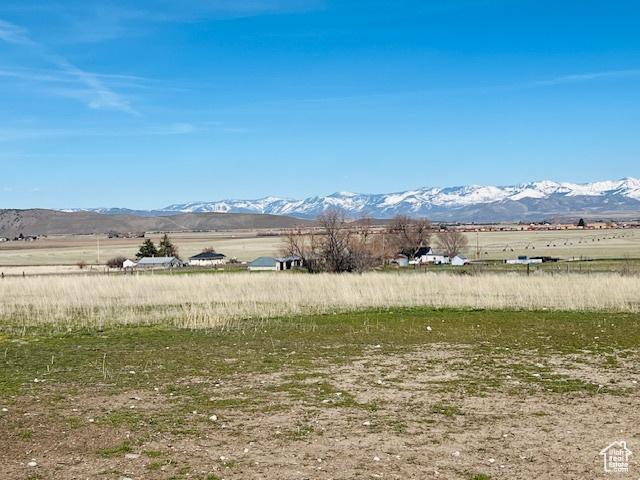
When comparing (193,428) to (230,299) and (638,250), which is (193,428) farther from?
(638,250)

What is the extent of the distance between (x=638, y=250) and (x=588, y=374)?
335ft

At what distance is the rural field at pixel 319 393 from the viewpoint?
798cm

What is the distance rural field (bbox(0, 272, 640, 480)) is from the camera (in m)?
7.98

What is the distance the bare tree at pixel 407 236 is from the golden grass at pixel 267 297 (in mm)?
65103

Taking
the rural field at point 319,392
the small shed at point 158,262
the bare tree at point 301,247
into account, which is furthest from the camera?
the small shed at point 158,262

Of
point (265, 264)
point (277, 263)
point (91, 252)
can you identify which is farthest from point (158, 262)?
point (91, 252)

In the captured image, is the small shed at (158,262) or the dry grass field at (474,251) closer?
the small shed at (158,262)

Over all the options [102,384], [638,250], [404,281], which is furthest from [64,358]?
[638,250]

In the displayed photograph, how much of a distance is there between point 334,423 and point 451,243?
9380cm

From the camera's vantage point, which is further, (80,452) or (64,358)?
(64,358)

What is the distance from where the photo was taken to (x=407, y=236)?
103m

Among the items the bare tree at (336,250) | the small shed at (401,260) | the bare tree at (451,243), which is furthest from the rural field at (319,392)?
the bare tree at (451,243)

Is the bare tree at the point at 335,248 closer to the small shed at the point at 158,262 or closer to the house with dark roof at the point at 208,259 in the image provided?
the small shed at the point at 158,262

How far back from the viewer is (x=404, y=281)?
35625 millimetres
